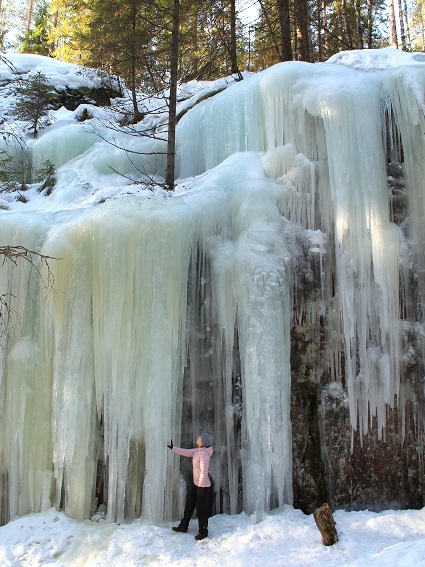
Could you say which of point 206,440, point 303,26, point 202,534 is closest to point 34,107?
point 303,26

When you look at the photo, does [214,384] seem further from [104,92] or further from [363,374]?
[104,92]

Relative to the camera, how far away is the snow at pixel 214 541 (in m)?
3.78

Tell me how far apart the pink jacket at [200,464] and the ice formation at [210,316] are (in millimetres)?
328

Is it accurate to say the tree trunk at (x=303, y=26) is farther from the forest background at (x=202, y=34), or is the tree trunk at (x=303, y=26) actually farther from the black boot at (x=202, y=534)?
the black boot at (x=202, y=534)

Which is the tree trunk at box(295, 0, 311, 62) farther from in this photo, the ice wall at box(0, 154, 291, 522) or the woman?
the woman

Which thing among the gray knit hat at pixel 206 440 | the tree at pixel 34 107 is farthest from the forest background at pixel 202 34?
the gray knit hat at pixel 206 440

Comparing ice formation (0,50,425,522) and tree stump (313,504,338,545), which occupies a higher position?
ice formation (0,50,425,522)

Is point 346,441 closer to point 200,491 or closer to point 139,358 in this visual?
point 200,491

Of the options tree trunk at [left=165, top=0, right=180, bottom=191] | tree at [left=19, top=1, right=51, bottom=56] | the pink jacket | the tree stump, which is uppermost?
tree at [left=19, top=1, right=51, bottom=56]

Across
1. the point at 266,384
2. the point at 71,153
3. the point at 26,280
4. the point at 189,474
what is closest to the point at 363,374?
the point at 266,384

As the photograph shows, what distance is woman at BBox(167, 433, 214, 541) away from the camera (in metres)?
4.19

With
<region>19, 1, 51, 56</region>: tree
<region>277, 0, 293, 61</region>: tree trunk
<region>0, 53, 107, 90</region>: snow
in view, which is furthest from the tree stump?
<region>19, 1, 51, 56</region>: tree

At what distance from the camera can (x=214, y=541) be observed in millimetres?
4086

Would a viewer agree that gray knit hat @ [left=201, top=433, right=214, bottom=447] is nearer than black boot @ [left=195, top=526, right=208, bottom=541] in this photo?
No
